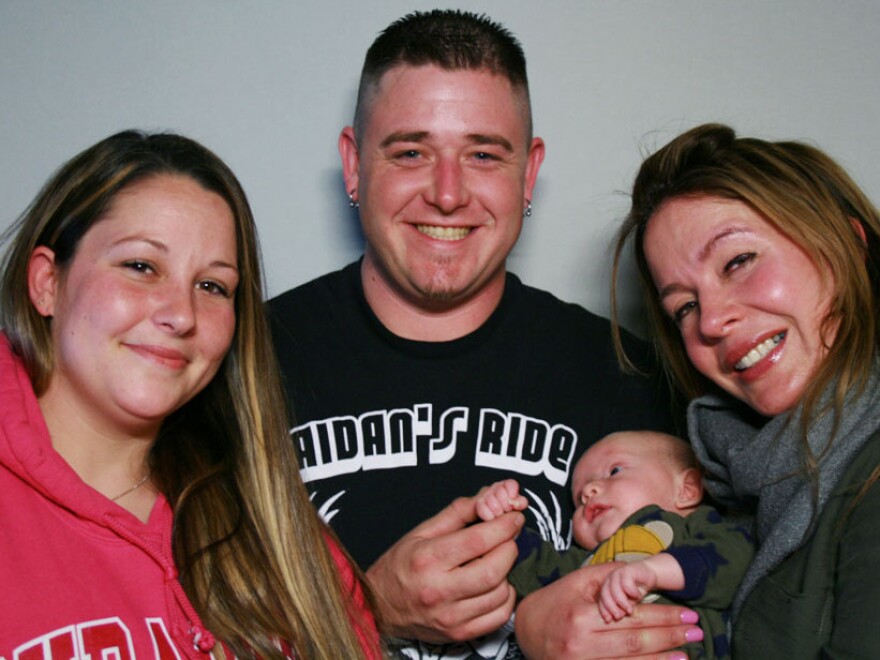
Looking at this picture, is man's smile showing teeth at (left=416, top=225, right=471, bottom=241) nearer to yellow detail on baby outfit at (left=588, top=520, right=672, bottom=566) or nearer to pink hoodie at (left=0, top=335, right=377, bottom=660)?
yellow detail on baby outfit at (left=588, top=520, right=672, bottom=566)

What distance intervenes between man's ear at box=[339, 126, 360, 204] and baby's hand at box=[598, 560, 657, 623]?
1.09 m

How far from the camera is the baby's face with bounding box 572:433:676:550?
2014 mm

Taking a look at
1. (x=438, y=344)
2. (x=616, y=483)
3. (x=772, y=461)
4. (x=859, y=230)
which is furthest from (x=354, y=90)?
(x=772, y=461)

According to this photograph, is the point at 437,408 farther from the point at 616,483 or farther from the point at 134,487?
the point at 134,487

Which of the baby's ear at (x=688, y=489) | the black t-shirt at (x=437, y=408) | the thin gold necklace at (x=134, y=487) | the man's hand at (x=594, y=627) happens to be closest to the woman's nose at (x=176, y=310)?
the thin gold necklace at (x=134, y=487)

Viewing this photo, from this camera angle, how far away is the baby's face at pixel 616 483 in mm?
2014

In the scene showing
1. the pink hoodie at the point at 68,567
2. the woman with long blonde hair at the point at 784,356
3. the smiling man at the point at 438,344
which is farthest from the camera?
the smiling man at the point at 438,344

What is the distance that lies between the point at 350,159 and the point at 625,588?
3.88ft

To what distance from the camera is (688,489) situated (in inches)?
82.2

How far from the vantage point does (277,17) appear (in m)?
2.55

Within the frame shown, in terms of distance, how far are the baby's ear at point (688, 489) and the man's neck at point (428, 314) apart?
573 millimetres

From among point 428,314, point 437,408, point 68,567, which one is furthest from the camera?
point 428,314

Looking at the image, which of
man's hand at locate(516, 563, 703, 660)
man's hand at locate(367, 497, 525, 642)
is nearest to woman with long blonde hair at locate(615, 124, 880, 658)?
man's hand at locate(516, 563, 703, 660)

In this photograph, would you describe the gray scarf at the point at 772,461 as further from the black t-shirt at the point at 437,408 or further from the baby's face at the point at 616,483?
the black t-shirt at the point at 437,408
